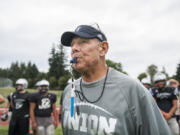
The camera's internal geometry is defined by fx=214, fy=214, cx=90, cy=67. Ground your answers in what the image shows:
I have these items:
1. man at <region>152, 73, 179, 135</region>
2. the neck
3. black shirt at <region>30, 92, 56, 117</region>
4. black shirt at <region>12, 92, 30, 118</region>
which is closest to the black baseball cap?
the neck

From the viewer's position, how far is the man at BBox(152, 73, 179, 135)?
598cm

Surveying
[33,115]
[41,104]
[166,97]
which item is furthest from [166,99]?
[33,115]

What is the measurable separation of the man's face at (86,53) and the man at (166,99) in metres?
4.40

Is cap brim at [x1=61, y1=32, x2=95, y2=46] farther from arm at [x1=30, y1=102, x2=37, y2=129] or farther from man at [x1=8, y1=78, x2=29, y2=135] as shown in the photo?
man at [x1=8, y1=78, x2=29, y2=135]

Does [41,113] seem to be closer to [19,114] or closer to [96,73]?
[19,114]

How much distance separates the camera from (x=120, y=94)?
193cm

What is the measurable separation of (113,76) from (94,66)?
0.22 meters

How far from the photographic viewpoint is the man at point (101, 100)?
185 centimetres

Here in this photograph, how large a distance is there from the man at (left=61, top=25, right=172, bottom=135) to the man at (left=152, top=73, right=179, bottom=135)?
4245 mm

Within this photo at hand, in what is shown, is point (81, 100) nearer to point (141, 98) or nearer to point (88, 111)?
point (88, 111)

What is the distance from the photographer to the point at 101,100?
79.0 inches

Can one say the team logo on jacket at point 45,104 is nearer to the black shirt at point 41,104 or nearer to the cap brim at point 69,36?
the black shirt at point 41,104

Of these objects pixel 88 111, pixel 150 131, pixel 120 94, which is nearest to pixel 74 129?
pixel 88 111

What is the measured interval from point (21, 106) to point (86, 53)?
5.81 meters
